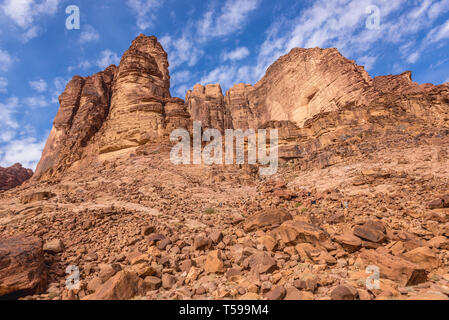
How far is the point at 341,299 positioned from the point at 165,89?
2698 centimetres

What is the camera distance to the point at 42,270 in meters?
3.93

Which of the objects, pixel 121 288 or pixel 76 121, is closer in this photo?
pixel 121 288

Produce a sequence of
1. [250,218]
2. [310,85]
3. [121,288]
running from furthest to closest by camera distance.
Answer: [310,85], [250,218], [121,288]

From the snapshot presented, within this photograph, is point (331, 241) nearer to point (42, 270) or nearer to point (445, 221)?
point (445, 221)

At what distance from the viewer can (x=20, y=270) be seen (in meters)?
3.71

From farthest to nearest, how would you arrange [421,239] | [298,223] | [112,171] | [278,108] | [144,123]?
[278,108]
[144,123]
[112,171]
[298,223]
[421,239]

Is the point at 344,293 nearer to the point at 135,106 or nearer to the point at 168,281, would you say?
the point at 168,281

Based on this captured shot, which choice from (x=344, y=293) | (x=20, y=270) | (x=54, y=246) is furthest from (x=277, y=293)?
(x=54, y=246)

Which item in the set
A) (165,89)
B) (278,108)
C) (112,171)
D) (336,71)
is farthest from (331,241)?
(278,108)
